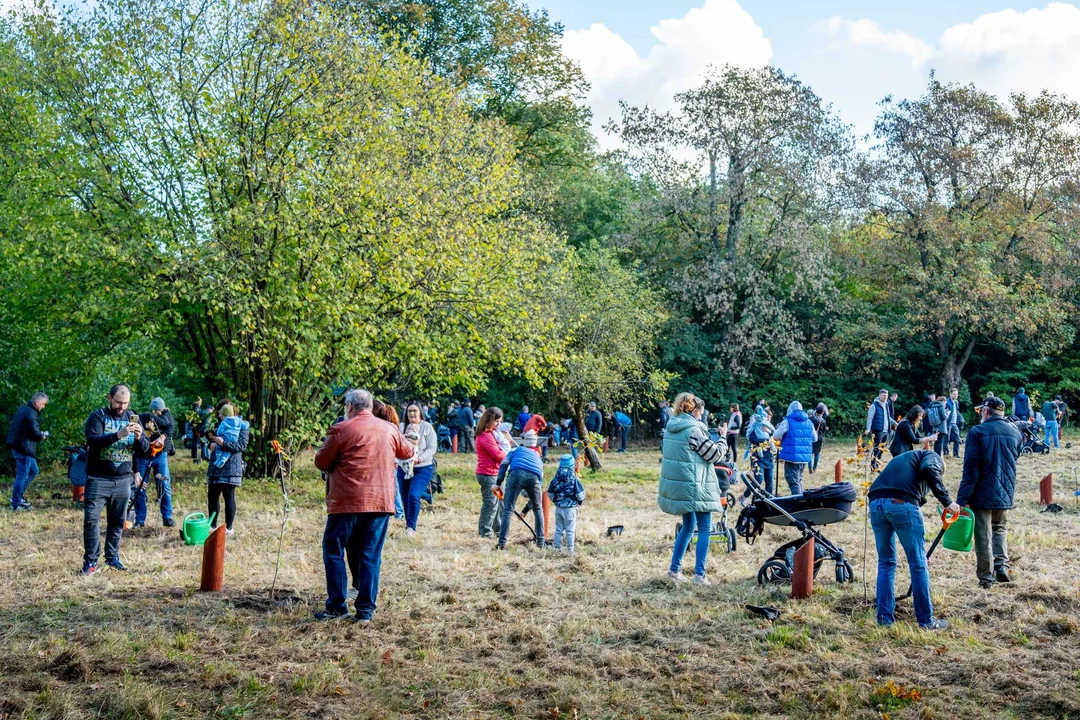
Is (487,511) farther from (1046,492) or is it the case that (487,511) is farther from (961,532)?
(1046,492)

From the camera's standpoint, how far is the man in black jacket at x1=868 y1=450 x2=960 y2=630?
651 centimetres

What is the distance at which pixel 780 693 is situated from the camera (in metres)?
5.33

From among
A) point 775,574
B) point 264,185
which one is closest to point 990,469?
point 775,574

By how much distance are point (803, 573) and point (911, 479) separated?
1.55 m

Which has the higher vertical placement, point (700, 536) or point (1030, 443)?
point (1030, 443)

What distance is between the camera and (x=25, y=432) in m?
12.9

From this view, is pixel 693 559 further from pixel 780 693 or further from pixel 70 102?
pixel 70 102

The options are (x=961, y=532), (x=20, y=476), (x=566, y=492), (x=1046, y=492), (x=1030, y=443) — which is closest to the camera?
(x=961, y=532)

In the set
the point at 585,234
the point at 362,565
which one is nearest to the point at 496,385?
the point at 585,234

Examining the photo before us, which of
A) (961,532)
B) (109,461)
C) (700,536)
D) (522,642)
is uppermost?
(109,461)

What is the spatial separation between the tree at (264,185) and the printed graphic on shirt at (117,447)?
200 inches

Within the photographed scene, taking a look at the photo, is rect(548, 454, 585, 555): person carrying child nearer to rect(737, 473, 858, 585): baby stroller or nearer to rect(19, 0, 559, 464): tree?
rect(737, 473, 858, 585): baby stroller

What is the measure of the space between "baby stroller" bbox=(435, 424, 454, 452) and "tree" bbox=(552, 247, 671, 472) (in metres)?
4.21

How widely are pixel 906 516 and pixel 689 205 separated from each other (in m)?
24.2
